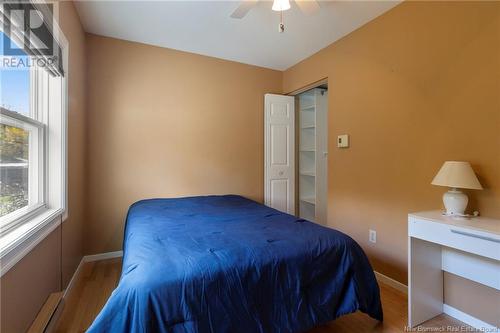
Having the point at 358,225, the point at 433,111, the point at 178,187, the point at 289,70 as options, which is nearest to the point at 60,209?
the point at 178,187

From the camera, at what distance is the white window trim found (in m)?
Answer: 1.32

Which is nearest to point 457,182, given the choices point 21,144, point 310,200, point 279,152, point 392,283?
point 392,283

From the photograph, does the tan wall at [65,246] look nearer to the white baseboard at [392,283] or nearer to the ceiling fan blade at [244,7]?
the ceiling fan blade at [244,7]

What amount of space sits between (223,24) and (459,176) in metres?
2.32

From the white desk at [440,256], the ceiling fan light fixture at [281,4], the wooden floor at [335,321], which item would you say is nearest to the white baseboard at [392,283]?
the wooden floor at [335,321]

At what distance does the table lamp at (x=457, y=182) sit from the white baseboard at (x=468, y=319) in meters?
0.72

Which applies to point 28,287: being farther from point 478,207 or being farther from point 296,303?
point 478,207

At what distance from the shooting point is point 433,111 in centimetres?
196

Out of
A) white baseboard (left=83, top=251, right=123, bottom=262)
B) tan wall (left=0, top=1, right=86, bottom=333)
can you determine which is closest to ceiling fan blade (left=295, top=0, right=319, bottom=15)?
tan wall (left=0, top=1, right=86, bottom=333)

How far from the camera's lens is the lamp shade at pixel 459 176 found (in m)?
1.60

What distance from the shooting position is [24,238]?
4.13 ft

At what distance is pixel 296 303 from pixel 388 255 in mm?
1385

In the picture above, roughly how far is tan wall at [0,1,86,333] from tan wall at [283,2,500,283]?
254 cm

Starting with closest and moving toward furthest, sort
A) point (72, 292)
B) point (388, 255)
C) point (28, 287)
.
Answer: point (28, 287), point (72, 292), point (388, 255)
